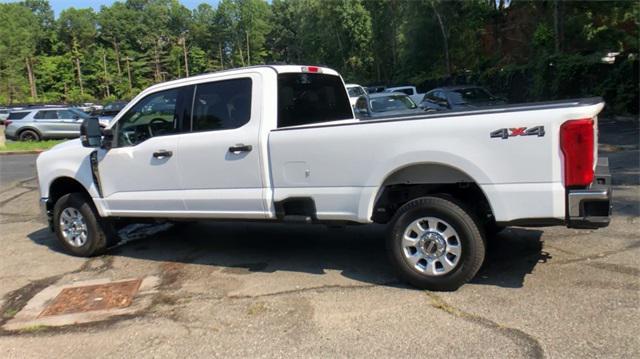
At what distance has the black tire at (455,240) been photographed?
15.4 ft

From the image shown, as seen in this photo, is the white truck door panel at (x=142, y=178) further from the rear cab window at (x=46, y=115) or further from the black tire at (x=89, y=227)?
the rear cab window at (x=46, y=115)

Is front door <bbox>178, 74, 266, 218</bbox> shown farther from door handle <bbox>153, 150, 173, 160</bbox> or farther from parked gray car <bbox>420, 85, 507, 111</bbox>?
parked gray car <bbox>420, 85, 507, 111</bbox>

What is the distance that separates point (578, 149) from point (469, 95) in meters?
12.8

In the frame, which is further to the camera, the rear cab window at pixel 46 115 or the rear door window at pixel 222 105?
the rear cab window at pixel 46 115

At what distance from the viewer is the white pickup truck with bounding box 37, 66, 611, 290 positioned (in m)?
4.41

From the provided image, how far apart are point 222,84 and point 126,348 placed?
109 inches

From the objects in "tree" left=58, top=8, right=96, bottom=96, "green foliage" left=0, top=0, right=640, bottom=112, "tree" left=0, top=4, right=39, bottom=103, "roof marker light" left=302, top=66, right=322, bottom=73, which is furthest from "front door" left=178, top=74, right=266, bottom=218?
"tree" left=58, top=8, right=96, bottom=96

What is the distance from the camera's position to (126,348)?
4262 millimetres

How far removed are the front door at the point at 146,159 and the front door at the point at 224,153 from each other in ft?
0.52

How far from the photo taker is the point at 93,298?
5430mm

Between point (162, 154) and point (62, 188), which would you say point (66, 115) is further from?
point (162, 154)

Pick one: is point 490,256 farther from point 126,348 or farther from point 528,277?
point 126,348

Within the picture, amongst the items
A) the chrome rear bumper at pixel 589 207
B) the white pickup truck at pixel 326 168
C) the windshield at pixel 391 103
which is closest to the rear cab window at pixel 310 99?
the white pickup truck at pixel 326 168

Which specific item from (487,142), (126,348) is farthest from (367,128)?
(126,348)
